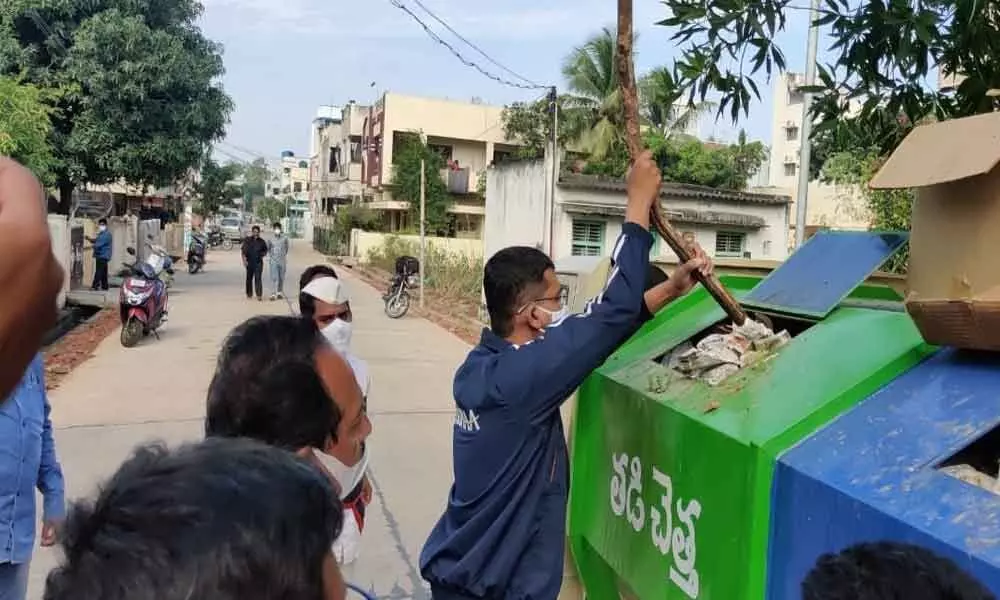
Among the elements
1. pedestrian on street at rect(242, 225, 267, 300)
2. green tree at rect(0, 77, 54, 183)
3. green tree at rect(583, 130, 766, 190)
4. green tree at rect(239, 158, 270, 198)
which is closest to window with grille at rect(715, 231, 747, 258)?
green tree at rect(583, 130, 766, 190)

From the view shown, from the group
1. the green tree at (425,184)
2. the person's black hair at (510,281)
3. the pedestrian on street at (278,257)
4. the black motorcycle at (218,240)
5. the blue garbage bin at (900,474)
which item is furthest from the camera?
the black motorcycle at (218,240)

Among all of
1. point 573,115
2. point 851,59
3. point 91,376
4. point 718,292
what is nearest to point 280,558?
point 718,292

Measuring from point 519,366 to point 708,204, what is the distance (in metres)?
16.2

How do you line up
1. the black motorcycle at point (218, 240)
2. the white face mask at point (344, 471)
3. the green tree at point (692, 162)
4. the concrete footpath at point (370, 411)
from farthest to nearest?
the black motorcycle at point (218, 240), the green tree at point (692, 162), the concrete footpath at point (370, 411), the white face mask at point (344, 471)

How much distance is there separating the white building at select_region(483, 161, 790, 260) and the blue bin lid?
1298 centimetres

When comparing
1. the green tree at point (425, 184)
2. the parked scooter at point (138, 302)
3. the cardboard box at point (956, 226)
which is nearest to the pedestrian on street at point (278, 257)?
the parked scooter at point (138, 302)

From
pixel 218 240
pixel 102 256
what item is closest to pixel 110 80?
pixel 102 256

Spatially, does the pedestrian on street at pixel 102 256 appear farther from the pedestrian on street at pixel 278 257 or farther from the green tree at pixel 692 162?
the green tree at pixel 692 162

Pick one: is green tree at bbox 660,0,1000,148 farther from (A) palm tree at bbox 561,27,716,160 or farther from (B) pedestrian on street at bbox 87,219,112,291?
(A) palm tree at bbox 561,27,716,160

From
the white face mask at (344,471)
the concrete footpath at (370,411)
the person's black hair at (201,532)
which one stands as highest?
the person's black hair at (201,532)

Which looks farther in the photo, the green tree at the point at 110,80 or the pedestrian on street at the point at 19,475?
the green tree at the point at 110,80

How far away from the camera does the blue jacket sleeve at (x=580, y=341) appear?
5.97ft

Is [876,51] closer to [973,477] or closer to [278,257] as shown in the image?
[973,477]

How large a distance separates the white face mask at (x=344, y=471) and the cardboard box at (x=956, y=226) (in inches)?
46.0
